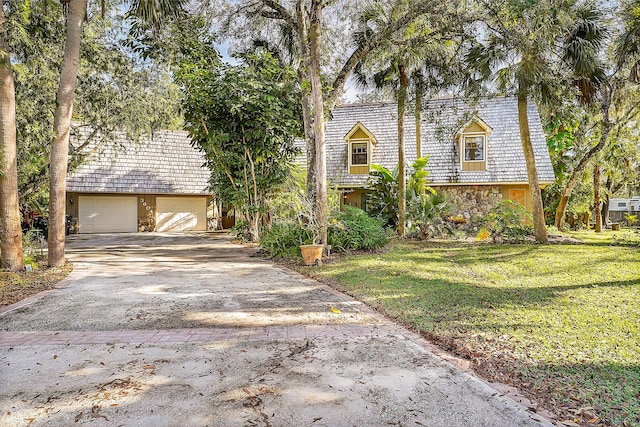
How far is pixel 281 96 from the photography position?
38.8ft

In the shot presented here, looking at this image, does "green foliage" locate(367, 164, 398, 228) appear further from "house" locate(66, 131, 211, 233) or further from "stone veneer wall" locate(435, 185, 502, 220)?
"house" locate(66, 131, 211, 233)

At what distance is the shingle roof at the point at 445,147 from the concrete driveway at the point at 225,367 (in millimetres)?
12894

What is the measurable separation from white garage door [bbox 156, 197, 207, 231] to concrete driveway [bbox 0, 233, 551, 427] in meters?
16.7

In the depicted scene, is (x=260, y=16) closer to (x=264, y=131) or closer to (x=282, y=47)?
(x=282, y=47)

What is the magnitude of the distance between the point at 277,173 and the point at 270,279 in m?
6.03

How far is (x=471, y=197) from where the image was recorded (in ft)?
59.2

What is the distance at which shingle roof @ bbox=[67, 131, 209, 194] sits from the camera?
19.7m

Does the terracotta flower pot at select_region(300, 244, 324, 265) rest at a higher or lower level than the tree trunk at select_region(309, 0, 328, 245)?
lower

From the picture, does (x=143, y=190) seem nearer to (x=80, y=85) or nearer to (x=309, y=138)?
(x=80, y=85)

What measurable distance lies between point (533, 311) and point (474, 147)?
14.7 m

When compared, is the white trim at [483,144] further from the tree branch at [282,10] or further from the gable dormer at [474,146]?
the tree branch at [282,10]

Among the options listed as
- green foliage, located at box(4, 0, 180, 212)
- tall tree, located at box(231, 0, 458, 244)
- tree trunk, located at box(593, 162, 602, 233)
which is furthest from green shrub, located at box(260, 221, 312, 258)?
tree trunk, located at box(593, 162, 602, 233)

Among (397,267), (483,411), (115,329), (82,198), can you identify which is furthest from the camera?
(82,198)

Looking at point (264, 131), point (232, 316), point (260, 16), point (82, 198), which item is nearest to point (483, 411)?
point (232, 316)
